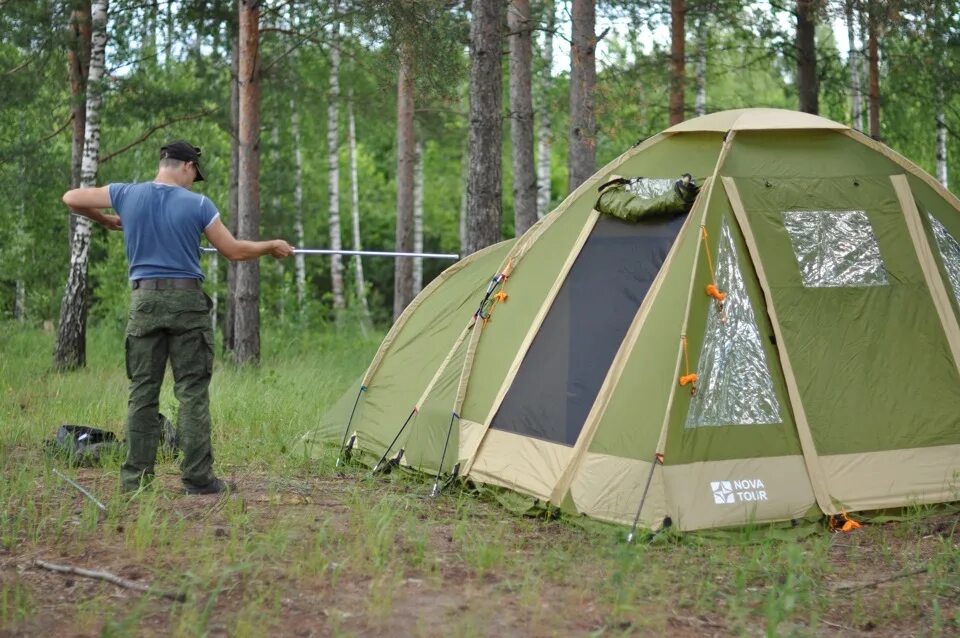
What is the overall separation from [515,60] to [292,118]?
48.0 feet

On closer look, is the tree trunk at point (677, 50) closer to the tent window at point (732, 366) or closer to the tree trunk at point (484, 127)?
the tree trunk at point (484, 127)

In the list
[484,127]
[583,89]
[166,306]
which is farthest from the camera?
[583,89]

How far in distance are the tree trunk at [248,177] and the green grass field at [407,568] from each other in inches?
227

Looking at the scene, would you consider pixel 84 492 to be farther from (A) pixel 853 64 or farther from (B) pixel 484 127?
(A) pixel 853 64

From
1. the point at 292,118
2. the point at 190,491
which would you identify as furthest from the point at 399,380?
the point at 292,118

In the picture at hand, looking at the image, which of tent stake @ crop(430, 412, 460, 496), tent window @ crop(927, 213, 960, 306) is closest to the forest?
tent stake @ crop(430, 412, 460, 496)

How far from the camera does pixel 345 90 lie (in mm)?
23453

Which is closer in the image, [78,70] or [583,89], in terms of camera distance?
[583,89]

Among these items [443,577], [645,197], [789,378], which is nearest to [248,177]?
[645,197]

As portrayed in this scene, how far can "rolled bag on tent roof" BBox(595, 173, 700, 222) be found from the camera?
20.6 feet

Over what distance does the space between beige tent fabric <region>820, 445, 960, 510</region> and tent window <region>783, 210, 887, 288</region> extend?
1.01m

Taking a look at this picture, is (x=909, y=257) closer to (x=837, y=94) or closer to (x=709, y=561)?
(x=709, y=561)

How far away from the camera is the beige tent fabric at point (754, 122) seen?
6.55 meters

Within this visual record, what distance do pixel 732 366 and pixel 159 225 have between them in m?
3.22
